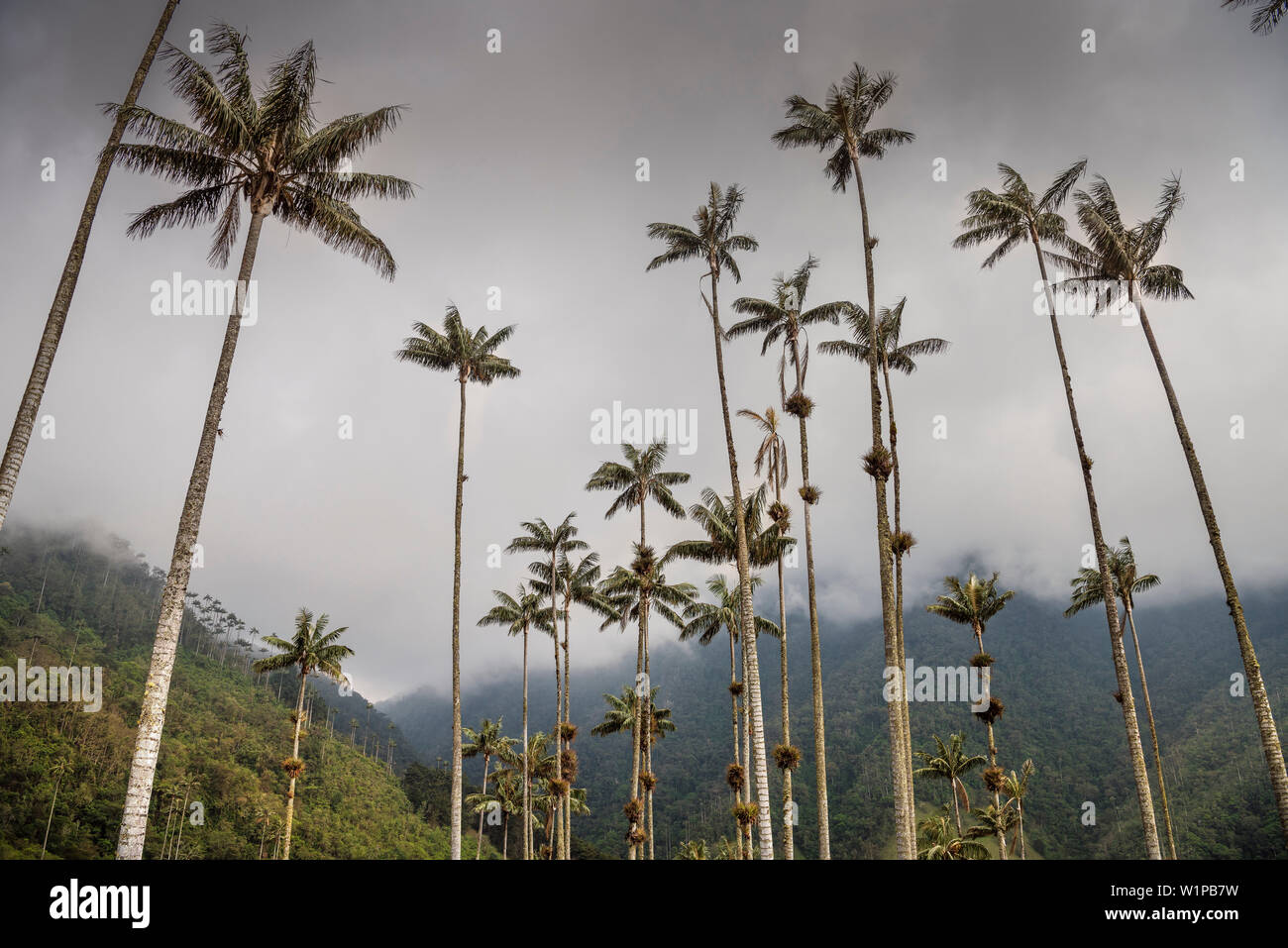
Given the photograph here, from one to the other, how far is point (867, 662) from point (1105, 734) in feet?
188

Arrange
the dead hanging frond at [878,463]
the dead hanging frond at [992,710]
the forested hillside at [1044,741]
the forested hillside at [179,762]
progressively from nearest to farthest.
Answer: the dead hanging frond at [878,463] < the dead hanging frond at [992,710] < the forested hillside at [179,762] < the forested hillside at [1044,741]

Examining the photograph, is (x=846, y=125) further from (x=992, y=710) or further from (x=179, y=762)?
(x=179, y=762)

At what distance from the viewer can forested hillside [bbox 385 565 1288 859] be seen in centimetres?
8088

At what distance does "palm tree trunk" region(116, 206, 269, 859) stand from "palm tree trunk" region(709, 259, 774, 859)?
15663 millimetres

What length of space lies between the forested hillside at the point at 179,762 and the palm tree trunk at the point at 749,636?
63.4m

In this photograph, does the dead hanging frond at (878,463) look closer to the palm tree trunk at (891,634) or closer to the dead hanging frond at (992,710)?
the palm tree trunk at (891,634)

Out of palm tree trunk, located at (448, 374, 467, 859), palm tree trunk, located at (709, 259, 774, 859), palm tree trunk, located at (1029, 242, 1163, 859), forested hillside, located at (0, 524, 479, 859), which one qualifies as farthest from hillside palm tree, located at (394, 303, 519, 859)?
forested hillside, located at (0, 524, 479, 859)

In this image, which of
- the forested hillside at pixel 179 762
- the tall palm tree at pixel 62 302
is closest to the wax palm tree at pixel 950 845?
the tall palm tree at pixel 62 302

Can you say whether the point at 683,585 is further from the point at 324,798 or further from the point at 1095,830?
the point at 1095,830

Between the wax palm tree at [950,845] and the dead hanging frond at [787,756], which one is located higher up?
the dead hanging frond at [787,756]

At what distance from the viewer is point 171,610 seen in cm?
1280

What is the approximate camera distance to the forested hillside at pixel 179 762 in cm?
6456

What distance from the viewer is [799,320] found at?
2983 cm
